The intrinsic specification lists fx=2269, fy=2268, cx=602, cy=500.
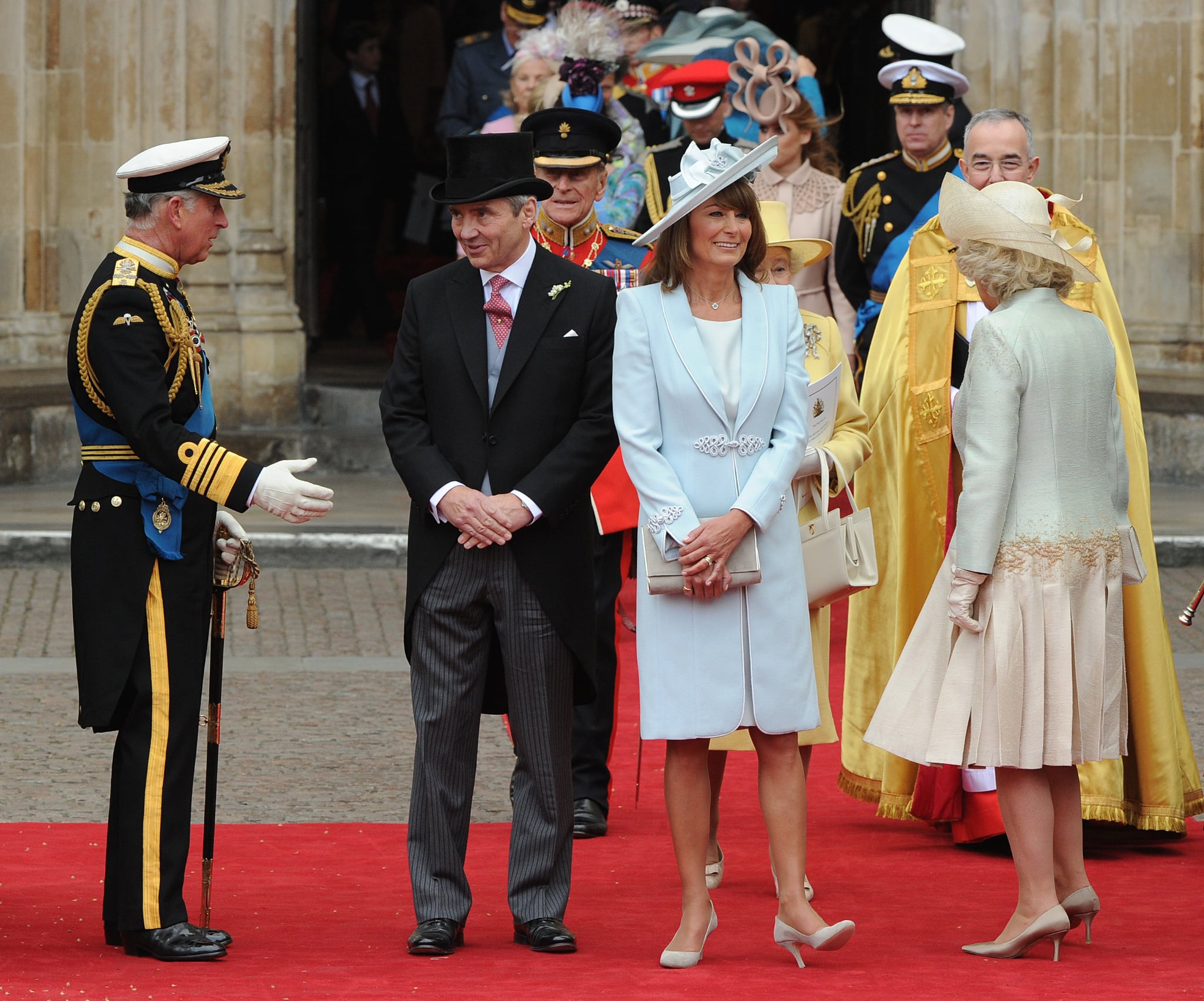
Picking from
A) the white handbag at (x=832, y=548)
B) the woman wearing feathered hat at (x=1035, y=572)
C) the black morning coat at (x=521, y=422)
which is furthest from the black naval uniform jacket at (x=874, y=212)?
the black morning coat at (x=521, y=422)

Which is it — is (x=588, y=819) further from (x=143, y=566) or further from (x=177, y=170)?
(x=177, y=170)

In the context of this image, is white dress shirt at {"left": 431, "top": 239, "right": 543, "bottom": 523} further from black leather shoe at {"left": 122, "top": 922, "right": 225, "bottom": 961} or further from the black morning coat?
black leather shoe at {"left": 122, "top": 922, "right": 225, "bottom": 961}

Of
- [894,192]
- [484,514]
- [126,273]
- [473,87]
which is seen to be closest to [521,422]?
[484,514]

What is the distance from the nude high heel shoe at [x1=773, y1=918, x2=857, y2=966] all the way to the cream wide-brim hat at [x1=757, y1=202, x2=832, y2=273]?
186cm

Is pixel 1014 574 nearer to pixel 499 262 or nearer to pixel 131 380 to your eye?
pixel 499 262

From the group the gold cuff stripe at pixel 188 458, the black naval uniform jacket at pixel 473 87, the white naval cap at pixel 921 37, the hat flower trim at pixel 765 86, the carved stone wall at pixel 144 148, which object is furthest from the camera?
the carved stone wall at pixel 144 148

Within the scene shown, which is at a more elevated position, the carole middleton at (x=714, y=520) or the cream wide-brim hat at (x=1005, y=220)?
the cream wide-brim hat at (x=1005, y=220)

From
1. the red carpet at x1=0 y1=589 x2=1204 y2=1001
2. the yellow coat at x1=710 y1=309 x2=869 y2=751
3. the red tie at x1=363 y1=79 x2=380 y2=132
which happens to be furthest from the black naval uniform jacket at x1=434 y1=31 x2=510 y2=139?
the yellow coat at x1=710 y1=309 x2=869 y2=751

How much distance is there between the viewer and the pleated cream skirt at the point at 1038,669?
491 centimetres

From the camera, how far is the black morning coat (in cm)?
498

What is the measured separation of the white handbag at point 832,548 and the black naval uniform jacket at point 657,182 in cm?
229

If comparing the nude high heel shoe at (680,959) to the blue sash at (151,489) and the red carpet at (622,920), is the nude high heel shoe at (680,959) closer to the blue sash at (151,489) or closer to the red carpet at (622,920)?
the red carpet at (622,920)

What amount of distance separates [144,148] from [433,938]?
8882 mm

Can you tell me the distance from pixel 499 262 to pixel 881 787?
198cm
